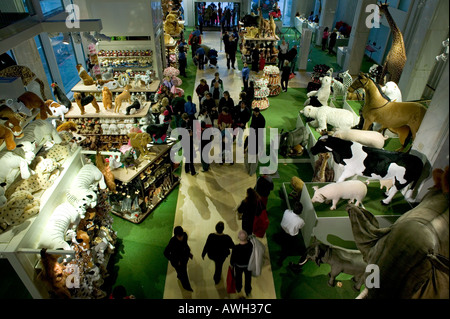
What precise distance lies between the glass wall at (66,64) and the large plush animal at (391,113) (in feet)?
33.3

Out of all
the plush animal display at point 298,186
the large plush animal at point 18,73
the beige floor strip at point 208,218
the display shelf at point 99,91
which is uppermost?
the large plush animal at point 18,73

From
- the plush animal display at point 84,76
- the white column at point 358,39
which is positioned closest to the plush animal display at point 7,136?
the plush animal display at point 84,76

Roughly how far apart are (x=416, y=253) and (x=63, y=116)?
737cm

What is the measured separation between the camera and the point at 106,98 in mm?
7309

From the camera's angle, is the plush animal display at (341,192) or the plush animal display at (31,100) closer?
the plush animal display at (31,100)

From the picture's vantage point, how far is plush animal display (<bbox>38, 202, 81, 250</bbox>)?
388 cm

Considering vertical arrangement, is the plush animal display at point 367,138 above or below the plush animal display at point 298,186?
above

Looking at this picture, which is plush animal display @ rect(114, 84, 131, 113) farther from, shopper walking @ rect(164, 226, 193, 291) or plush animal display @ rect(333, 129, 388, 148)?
plush animal display @ rect(333, 129, 388, 148)

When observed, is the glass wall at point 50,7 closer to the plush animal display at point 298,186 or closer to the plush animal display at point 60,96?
the plush animal display at point 60,96

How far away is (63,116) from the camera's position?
710cm

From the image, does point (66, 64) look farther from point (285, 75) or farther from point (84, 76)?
point (285, 75)

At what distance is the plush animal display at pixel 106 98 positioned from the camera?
23.8ft
